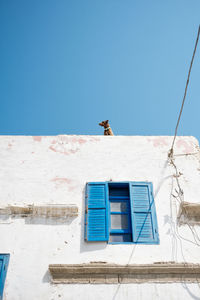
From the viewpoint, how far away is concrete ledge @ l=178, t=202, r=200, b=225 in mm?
5758

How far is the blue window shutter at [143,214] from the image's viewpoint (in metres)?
5.47

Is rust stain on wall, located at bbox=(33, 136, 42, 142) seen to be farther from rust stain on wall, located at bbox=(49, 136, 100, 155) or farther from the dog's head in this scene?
the dog's head

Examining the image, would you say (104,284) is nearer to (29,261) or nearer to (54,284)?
(54,284)

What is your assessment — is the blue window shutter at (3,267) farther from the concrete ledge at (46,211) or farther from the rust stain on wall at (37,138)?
the rust stain on wall at (37,138)

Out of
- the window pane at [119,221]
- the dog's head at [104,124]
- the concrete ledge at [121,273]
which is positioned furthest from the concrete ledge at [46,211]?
the dog's head at [104,124]

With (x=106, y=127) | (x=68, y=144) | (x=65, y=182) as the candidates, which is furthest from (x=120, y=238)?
(x=106, y=127)

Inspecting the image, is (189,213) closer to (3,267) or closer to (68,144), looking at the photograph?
(68,144)

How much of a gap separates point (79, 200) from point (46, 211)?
735 mm

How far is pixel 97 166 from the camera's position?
6.59 m

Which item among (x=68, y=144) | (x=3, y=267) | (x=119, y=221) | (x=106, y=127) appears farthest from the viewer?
(x=106, y=127)

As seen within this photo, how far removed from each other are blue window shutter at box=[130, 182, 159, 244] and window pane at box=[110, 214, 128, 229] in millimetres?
239

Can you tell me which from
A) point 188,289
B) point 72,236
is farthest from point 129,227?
point 188,289

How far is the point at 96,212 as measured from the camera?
576cm

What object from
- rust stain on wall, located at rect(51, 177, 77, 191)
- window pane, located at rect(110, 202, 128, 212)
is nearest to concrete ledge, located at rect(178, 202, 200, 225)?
window pane, located at rect(110, 202, 128, 212)
